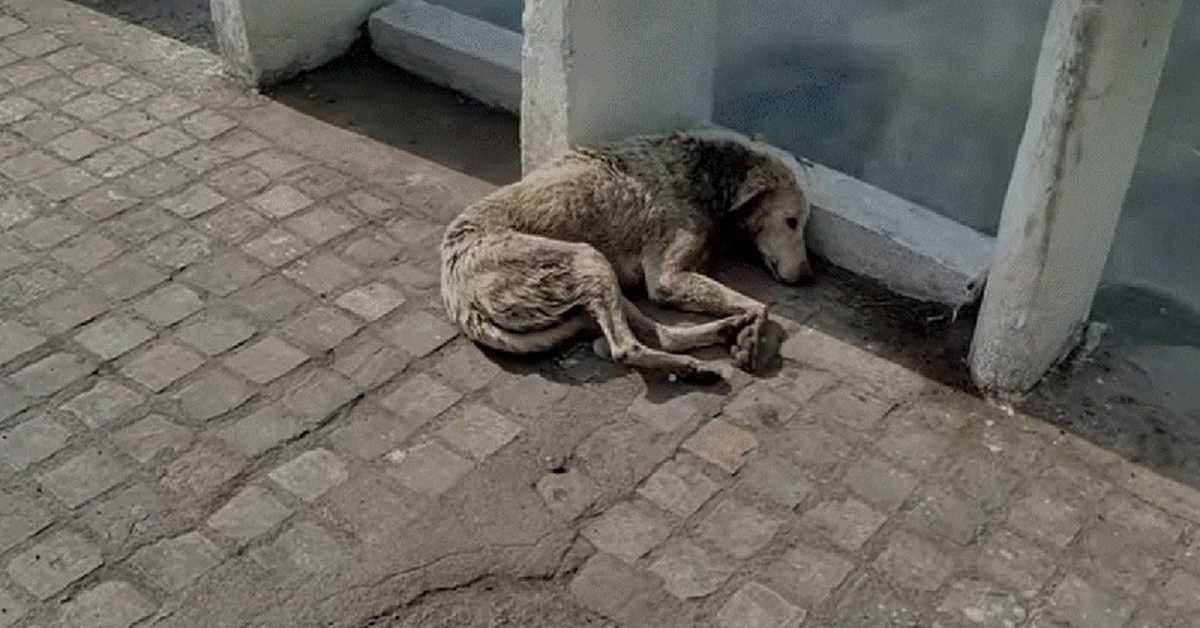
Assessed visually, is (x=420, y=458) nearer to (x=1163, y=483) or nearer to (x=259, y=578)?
(x=259, y=578)

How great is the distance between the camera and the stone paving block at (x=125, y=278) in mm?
5555

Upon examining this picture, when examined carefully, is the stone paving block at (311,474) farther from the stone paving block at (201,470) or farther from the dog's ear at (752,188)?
the dog's ear at (752,188)

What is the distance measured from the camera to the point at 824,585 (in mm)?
4387

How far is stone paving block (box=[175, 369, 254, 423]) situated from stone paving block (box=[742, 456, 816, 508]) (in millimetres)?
1803

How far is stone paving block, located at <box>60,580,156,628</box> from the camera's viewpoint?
4.21 meters

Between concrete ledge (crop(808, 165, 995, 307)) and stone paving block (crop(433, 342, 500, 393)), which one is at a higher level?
concrete ledge (crop(808, 165, 995, 307))

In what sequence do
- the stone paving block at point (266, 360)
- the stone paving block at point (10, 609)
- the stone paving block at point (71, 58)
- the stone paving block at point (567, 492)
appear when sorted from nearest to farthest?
the stone paving block at point (10, 609), the stone paving block at point (567, 492), the stone paving block at point (266, 360), the stone paving block at point (71, 58)

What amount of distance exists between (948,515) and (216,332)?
8.99 feet

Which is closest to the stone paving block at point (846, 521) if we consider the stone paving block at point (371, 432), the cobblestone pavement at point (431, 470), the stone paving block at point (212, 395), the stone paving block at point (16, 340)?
the cobblestone pavement at point (431, 470)

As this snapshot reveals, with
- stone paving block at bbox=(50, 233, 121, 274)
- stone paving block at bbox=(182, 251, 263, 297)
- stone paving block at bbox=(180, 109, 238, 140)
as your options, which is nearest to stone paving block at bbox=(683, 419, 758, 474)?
stone paving block at bbox=(182, 251, 263, 297)

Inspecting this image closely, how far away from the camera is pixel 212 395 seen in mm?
5062

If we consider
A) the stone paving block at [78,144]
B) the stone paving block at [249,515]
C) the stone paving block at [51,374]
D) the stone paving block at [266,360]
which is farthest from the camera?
the stone paving block at [78,144]

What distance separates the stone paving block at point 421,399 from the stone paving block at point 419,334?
166mm

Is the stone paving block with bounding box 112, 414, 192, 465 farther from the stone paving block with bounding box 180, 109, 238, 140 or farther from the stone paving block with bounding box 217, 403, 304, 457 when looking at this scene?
the stone paving block with bounding box 180, 109, 238, 140
